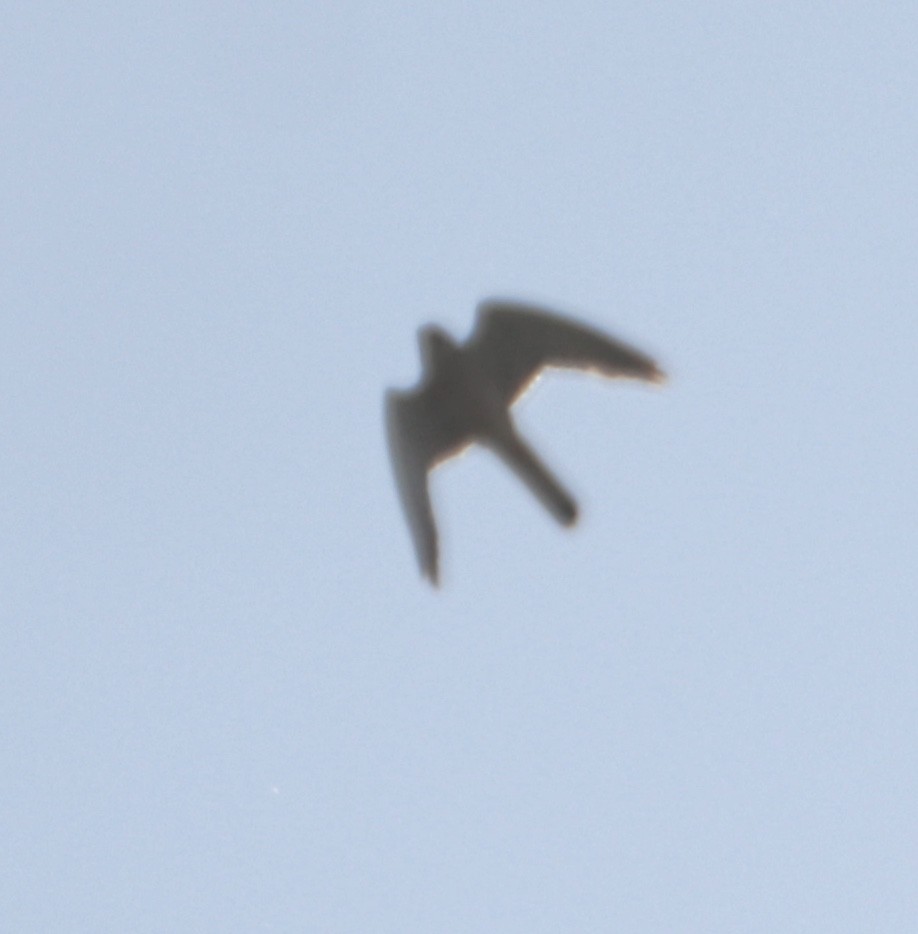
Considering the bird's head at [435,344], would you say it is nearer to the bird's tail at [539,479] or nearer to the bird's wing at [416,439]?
the bird's wing at [416,439]

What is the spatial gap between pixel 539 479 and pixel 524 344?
1.47m

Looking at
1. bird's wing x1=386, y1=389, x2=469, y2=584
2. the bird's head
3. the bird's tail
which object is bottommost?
the bird's tail

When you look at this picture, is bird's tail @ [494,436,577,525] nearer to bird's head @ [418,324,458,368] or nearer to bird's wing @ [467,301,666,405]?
bird's wing @ [467,301,666,405]

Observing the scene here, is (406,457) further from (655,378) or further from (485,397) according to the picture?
(655,378)

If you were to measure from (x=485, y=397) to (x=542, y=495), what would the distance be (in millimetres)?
996

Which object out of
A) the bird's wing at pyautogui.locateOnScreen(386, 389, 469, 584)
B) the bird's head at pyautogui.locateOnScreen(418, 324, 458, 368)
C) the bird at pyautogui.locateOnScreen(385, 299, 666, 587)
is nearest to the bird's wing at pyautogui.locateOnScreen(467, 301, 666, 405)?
the bird at pyautogui.locateOnScreen(385, 299, 666, 587)

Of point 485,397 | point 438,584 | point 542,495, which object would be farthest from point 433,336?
point 438,584

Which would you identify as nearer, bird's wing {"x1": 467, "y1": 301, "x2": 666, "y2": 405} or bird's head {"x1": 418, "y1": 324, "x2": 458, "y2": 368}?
bird's head {"x1": 418, "y1": 324, "x2": 458, "y2": 368}

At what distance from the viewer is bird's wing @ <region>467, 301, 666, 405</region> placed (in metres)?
11.5

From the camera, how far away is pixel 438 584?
971 cm

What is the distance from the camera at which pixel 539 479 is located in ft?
34.9

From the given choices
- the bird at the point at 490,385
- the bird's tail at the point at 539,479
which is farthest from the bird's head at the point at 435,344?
the bird's tail at the point at 539,479

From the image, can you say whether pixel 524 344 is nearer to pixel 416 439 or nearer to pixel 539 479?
pixel 416 439

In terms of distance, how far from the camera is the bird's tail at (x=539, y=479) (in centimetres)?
1045
